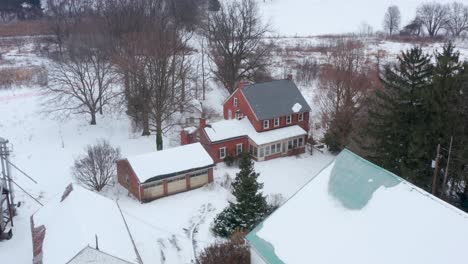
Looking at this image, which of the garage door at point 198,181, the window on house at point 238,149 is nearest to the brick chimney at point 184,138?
the window on house at point 238,149

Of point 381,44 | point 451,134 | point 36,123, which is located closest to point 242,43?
point 36,123

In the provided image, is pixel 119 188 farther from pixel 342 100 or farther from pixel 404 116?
pixel 342 100

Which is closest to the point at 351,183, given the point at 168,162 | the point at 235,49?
the point at 168,162

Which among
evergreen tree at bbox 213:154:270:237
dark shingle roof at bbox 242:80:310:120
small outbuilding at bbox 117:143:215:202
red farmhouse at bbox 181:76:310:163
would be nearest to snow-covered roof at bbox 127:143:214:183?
small outbuilding at bbox 117:143:215:202

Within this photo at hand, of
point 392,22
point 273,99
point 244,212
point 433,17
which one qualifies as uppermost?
point 433,17

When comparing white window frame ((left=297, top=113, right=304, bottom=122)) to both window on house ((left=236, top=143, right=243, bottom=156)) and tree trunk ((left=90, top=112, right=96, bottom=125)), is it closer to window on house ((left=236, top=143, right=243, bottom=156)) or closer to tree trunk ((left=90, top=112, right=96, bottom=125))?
window on house ((left=236, top=143, right=243, bottom=156))

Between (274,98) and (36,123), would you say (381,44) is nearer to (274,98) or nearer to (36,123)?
(274,98)

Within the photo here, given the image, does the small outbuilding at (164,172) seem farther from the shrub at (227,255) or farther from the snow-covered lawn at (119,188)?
the shrub at (227,255)

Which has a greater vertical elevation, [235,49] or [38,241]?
[235,49]
